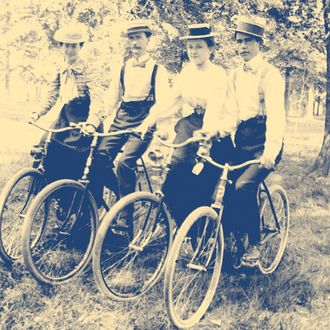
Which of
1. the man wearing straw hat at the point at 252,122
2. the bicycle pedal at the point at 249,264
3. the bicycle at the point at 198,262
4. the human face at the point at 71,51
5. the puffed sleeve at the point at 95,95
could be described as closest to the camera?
the bicycle at the point at 198,262

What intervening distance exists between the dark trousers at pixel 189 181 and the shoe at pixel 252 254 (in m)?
0.66

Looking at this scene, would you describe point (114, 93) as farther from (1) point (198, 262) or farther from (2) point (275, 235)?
(2) point (275, 235)

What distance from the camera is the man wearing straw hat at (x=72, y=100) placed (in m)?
5.24

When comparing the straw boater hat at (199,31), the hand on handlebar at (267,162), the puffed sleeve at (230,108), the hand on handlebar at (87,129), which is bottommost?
the hand on handlebar at (267,162)

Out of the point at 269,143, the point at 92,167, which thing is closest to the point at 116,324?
the point at 92,167

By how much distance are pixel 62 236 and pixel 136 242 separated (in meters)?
0.95

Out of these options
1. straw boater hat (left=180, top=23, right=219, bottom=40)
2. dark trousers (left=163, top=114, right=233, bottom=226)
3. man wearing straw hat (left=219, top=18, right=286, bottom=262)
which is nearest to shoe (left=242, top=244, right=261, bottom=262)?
man wearing straw hat (left=219, top=18, right=286, bottom=262)

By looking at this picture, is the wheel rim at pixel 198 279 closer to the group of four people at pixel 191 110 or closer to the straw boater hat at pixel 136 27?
the group of four people at pixel 191 110

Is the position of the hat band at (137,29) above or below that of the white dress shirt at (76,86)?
above

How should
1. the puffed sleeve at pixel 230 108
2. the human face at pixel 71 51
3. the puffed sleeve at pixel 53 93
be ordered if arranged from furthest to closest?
the puffed sleeve at pixel 53 93
the human face at pixel 71 51
the puffed sleeve at pixel 230 108

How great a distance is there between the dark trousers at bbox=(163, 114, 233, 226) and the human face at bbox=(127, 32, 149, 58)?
121cm

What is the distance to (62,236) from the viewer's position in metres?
5.20

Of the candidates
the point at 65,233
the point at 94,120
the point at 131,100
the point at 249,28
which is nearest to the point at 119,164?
the point at 94,120

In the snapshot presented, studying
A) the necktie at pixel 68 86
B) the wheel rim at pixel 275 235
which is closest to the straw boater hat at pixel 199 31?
the necktie at pixel 68 86
